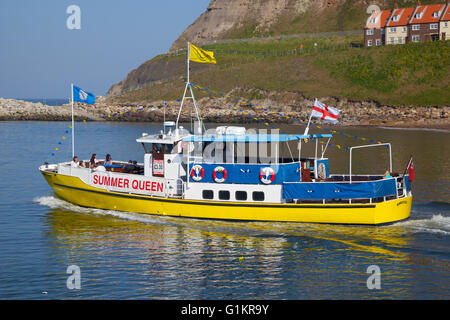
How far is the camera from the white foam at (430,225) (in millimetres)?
26062

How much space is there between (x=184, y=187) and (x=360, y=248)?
30.8ft

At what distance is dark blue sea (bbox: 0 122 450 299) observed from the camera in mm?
19562

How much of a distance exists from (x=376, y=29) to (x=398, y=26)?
5599 mm

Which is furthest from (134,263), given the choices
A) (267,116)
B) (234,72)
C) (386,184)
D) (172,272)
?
(234,72)

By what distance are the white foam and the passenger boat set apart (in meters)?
0.48

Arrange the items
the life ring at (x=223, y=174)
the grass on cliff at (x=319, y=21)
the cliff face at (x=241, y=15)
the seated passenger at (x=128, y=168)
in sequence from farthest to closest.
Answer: the cliff face at (x=241, y=15), the grass on cliff at (x=319, y=21), the seated passenger at (x=128, y=168), the life ring at (x=223, y=174)

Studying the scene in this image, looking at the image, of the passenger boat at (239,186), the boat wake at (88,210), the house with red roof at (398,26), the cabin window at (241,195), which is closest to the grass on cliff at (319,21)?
the house with red roof at (398,26)

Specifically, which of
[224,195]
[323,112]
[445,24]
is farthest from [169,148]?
[445,24]

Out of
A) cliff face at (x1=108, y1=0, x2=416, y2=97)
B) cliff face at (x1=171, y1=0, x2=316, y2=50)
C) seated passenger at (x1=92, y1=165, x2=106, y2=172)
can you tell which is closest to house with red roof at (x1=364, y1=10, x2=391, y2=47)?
cliff face at (x1=108, y1=0, x2=416, y2=97)

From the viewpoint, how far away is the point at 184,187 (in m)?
28.5

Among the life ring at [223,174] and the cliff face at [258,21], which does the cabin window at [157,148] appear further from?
the cliff face at [258,21]

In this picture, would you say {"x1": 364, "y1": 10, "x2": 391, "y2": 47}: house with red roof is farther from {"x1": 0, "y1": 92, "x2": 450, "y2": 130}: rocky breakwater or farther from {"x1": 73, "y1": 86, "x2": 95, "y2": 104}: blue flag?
{"x1": 73, "y1": 86, "x2": 95, "y2": 104}: blue flag

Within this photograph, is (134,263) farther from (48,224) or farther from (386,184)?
(386,184)

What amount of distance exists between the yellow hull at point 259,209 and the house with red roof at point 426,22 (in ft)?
318
